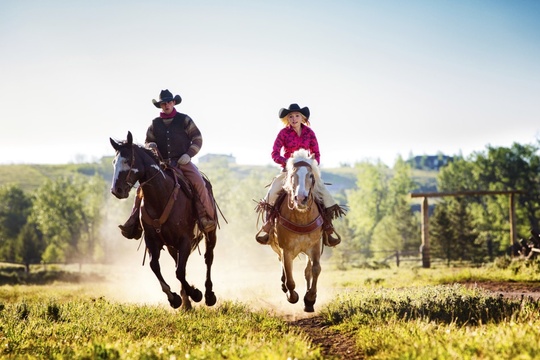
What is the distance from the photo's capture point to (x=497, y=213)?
6197 cm

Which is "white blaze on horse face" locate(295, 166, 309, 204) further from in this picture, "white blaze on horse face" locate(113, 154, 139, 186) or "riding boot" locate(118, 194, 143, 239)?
"riding boot" locate(118, 194, 143, 239)

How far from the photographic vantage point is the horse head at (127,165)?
8.34 m

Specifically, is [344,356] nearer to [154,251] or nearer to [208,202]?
[154,251]

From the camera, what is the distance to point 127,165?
342 inches

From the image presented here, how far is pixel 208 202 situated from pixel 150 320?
325cm

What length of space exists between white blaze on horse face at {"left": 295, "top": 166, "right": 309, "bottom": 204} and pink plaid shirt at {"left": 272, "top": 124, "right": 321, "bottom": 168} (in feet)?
6.29

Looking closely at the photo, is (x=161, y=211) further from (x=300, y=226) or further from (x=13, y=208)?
(x=13, y=208)

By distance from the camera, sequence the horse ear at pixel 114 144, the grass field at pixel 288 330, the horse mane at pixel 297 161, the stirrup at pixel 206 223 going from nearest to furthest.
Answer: the grass field at pixel 288 330
the horse ear at pixel 114 144
the horse mane at pixel 297 161
the stirrup at pixel 206 223

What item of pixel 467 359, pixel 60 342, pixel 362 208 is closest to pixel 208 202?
pixel 60 342

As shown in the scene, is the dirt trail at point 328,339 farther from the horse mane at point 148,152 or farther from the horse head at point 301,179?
the horse mane at point 148,152

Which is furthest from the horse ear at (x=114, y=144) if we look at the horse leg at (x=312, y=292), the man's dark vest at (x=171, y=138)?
the horse leg at (x=312, y=292)

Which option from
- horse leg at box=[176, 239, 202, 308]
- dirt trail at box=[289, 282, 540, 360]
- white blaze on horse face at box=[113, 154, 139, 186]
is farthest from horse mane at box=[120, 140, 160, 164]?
dirt trail at box=[289, 282, 540, 360]

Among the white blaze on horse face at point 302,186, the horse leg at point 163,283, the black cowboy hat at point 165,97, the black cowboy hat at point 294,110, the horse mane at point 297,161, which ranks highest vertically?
the black cowboy hat at point 165,97

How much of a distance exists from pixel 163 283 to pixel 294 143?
13.2 ft
